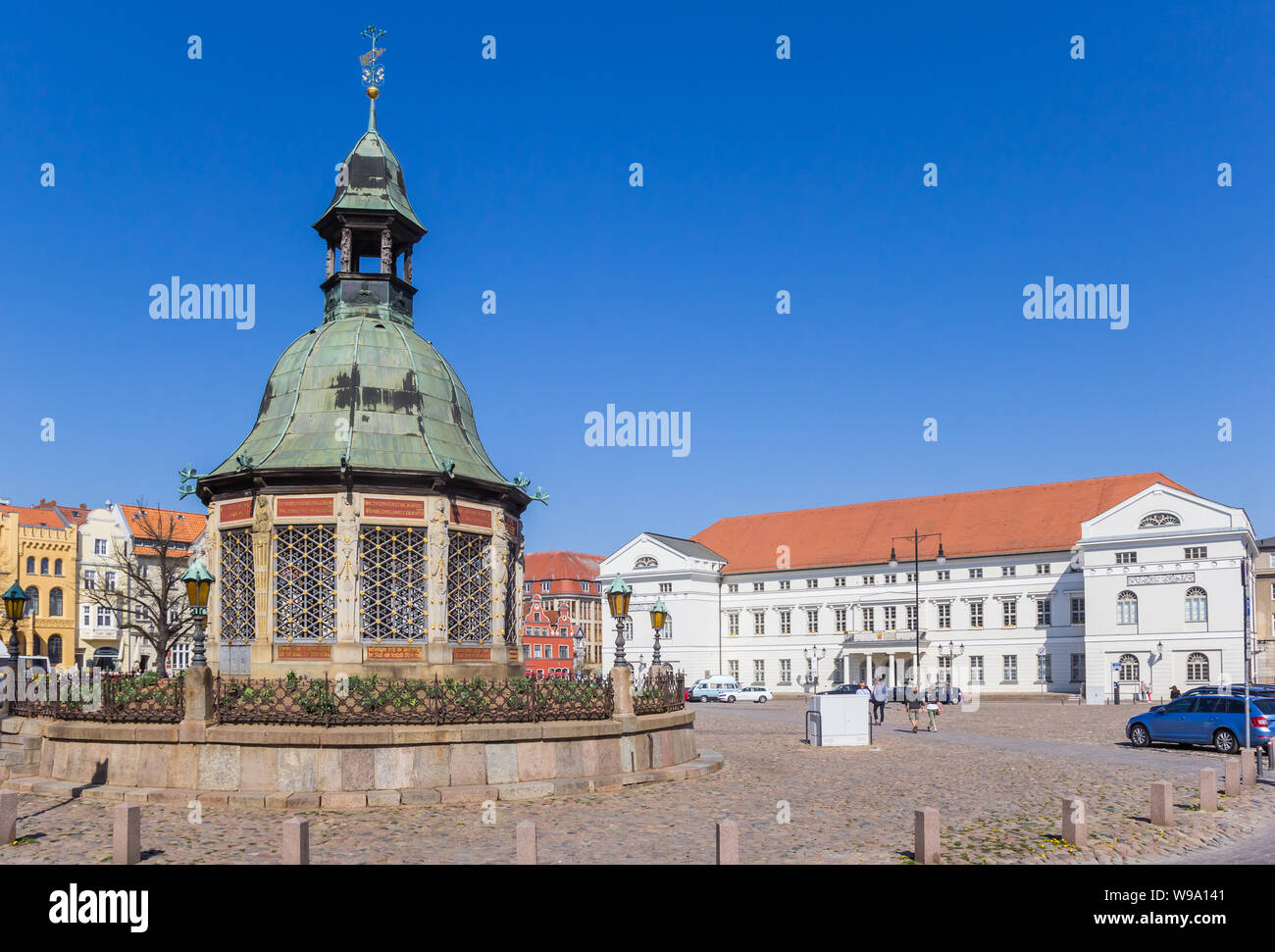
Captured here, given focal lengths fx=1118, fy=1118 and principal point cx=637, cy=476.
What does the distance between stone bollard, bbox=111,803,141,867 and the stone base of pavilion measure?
3.87m

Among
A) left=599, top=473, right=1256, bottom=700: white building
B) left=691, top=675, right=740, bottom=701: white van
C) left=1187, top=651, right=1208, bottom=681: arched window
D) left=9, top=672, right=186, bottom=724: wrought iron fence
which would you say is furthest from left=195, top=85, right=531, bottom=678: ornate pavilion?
left=1187, top=651, right=1208, bottom=681: arched window

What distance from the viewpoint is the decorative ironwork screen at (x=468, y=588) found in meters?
23.2

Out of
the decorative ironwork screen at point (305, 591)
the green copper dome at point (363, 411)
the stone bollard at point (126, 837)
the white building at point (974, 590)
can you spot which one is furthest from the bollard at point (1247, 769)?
the white building at point (974, 590)

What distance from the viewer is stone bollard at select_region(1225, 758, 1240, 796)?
18328mm

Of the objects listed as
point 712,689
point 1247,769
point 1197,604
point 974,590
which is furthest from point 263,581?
point 974,590

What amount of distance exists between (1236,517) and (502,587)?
5438 cm

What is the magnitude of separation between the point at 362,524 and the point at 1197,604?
57523 mm

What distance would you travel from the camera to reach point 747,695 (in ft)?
223

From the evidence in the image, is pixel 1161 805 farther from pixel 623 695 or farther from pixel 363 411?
pixel 363 411

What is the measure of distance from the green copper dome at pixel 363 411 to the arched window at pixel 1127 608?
52964 millimetres

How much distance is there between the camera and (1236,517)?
64.0 meters

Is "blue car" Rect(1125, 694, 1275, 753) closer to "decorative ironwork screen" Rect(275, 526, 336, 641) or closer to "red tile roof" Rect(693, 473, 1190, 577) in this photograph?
"decorative ironwork screen" Rect(275, 526, 336, 641)

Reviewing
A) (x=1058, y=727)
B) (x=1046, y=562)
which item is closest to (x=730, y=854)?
(x=1058, y=727)
